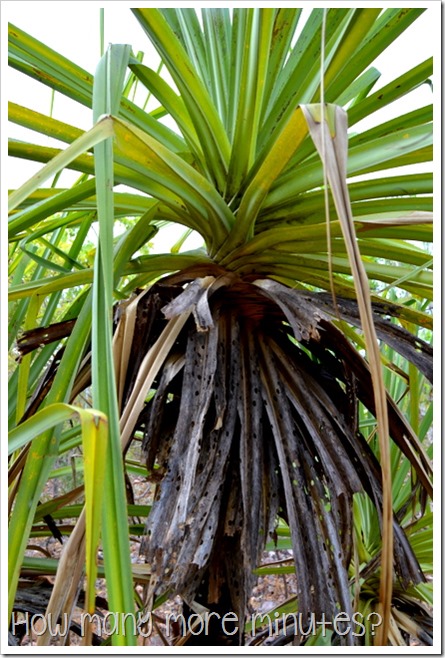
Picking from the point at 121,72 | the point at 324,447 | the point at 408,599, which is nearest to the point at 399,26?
the point at 121,72

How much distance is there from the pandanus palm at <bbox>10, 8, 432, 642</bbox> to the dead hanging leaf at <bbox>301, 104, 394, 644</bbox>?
0.14 metres

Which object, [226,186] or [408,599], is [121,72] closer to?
[226,186]

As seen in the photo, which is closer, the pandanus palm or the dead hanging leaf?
the dead hanging leaf

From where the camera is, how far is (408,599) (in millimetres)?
856

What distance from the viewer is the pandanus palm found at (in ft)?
1.77

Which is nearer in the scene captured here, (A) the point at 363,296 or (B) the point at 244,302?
(A) the point at 363,296

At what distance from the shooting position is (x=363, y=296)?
0.94ft

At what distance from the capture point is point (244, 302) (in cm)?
65

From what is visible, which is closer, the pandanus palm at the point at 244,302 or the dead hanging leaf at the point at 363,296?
the dead hanging leaf at the point at 363,296

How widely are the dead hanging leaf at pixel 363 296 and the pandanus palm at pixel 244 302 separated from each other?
5.6 inches

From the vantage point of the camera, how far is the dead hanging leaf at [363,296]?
10.7 inches

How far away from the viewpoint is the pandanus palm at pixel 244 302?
1.77 feet

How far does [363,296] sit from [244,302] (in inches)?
14.6

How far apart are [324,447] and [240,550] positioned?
138 millimetres
